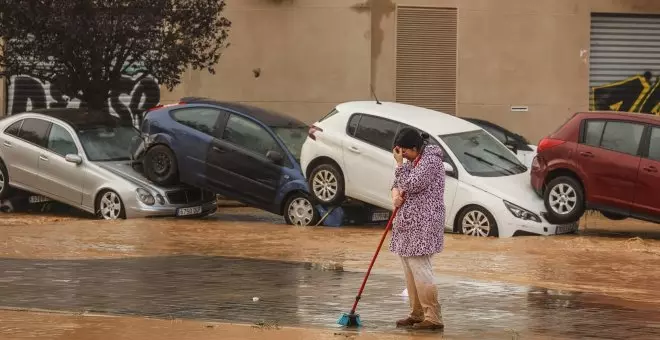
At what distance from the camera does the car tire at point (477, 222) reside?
17500mm

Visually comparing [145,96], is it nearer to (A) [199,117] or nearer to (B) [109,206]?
(A) [199,117]

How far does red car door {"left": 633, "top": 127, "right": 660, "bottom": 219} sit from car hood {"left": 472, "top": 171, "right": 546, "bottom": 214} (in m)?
1.30

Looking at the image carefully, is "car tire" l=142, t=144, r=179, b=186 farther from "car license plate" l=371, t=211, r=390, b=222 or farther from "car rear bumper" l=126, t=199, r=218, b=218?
"car license plate" l=371, t=211, r=390, b=222

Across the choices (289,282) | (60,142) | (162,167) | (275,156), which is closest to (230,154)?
(275,156)

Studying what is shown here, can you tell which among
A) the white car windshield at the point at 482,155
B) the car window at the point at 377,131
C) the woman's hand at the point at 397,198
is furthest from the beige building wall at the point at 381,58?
the woman's hand at the point at 397,198

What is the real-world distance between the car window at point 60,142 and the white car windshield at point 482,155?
19.1ft

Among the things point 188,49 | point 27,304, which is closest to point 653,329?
point 27,304

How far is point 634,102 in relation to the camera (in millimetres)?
29969

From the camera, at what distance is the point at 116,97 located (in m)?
28.8

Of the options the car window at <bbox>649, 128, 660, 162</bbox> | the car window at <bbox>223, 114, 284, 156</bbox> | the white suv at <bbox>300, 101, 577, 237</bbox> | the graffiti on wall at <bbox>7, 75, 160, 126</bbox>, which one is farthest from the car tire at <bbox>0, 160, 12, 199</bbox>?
the car window at <bbox>649, 128, 660, 162</bbox>

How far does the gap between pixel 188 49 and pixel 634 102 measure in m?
11.3

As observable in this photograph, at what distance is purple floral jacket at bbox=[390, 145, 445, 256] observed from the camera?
1021 cm

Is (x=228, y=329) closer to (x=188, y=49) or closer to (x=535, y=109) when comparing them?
(x=188, y=49)

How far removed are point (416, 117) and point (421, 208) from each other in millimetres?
8549
